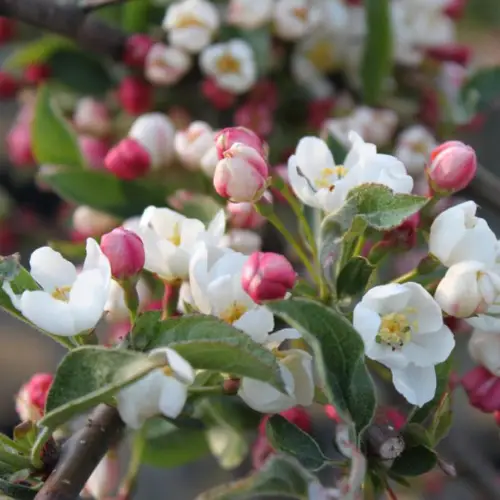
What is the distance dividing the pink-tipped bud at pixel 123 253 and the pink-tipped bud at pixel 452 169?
0.19 meters

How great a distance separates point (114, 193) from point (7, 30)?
34cm

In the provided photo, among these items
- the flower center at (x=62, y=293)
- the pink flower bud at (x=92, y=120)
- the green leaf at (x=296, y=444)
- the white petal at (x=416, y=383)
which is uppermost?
the flower center at (x=62, y=293)

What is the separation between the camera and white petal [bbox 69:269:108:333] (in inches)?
17.7

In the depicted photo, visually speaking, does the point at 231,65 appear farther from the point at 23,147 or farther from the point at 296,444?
the point at 296,444

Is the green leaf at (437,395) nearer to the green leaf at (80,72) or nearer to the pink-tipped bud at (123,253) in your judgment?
the pink-tipped bud at (123,253)

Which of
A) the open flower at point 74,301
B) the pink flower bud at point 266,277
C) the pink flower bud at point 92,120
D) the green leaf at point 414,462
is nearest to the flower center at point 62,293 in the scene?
the open flower at point 74,301

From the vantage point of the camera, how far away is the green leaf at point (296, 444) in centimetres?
48

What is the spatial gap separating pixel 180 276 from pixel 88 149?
44cm

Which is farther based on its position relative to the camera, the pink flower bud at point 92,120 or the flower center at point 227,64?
the pink flower bud at point 92,120

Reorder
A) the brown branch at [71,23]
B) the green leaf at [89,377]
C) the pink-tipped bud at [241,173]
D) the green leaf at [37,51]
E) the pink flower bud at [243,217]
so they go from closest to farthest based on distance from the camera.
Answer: the green leaf at [89,377] → the pink-tipped bud at [241,173] → the pink flower bud at [243,217] → the brown branch at [71,23] → the green leaf at [37,51]

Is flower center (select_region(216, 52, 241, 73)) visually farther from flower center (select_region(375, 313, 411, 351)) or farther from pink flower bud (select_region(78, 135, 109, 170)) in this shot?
flower center (select_region(375, 313, 411, 351))

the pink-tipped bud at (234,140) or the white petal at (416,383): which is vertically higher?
the pink-tipped bud at (234,140)

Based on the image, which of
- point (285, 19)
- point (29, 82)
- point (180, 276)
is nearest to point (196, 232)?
point (180, 276)

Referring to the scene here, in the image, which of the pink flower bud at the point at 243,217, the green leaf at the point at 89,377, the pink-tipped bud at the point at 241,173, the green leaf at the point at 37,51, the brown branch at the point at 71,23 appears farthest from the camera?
the green leaf at the point at 37,51
